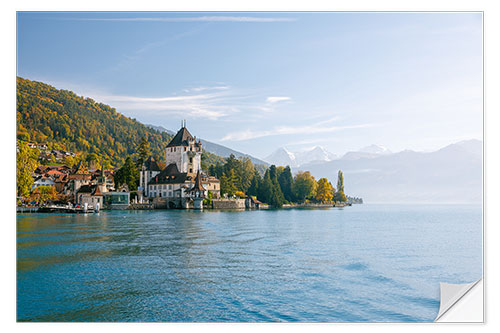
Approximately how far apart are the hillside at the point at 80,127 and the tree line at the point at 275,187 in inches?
385

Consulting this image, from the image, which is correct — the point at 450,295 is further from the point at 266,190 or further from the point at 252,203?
the point at 266,190

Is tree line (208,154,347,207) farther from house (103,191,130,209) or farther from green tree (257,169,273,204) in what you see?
house (103,191,130,209)

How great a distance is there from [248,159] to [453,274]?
129 ft

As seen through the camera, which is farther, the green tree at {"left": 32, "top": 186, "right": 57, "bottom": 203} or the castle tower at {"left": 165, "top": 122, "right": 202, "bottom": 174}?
the castle tower at {"left": 165, "top": 122, "right": 202, "bottom": 174}

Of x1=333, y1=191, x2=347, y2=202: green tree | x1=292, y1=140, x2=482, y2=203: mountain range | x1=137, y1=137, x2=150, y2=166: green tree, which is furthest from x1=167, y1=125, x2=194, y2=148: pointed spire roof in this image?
x1=292, y1=140, x2=482, y2=203: mountain range

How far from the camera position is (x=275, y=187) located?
139ft

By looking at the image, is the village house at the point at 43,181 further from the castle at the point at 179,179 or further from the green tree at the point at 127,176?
the castle at the point at 179,179

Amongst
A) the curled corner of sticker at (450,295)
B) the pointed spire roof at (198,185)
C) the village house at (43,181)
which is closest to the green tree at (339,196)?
the pointed spire roof at (198,185)

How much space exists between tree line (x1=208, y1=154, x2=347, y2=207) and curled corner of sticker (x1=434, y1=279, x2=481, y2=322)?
3416 centimetres

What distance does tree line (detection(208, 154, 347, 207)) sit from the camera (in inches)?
1620

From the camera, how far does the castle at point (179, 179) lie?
38.3m
